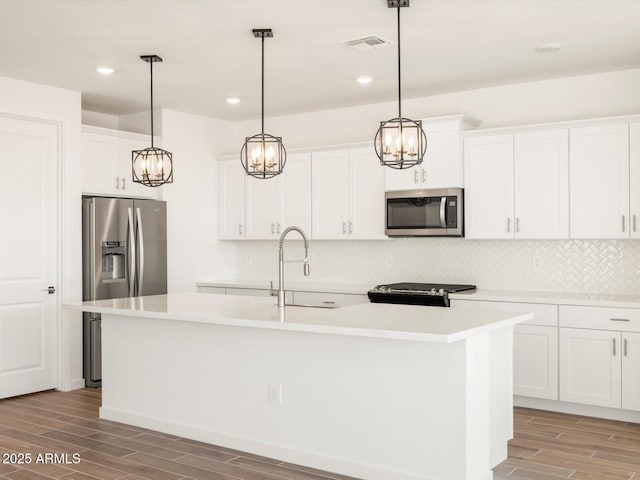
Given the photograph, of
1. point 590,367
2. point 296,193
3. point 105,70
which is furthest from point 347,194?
point 590,367

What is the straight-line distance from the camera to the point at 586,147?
516 centimetres

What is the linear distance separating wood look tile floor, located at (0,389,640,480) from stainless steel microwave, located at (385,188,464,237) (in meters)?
1.64

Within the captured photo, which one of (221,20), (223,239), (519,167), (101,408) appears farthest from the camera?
(223,239)

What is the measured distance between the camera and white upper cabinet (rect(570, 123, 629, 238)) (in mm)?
5023

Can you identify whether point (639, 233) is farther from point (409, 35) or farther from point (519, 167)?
point (409, 35)

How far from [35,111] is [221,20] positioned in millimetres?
2394

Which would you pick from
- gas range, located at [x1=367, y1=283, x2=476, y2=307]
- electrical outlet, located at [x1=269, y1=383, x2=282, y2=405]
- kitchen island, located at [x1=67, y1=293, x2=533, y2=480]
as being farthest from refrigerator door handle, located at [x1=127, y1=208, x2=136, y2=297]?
electrical outlet, located at [x1=269, y1=383, x2=282, y2=405]

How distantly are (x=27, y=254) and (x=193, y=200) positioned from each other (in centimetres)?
192

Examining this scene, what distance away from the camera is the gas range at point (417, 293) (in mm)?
5406

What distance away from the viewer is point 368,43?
4492mm

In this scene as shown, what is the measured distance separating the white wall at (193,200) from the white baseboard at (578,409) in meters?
3.57

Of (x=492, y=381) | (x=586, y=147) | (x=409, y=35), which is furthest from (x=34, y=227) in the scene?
(x=586, y=147)

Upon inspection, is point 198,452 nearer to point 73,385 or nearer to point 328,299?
point 73,385

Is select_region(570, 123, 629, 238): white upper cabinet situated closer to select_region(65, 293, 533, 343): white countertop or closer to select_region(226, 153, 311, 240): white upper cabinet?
select_region(65, 293, 533, 343): white countertop
